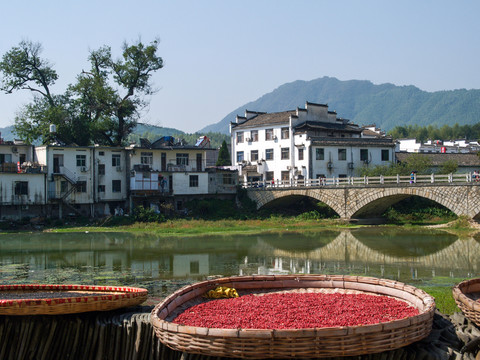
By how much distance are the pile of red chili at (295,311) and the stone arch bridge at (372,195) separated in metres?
28.8

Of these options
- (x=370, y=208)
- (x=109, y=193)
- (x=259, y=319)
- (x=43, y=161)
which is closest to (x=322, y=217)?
(x=370, y=208)

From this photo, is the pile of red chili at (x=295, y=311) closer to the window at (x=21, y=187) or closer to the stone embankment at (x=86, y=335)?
the stone embankment at (x=86, y=335)

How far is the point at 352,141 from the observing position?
53.0 metres

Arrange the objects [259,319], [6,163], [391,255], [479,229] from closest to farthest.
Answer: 1. [259,319]
2. [391,255]
3. [479,229]
4. [6,163]

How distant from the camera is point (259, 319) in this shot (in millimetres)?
9227

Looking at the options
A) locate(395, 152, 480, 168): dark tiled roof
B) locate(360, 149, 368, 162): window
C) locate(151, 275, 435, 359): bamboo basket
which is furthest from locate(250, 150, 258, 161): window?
locate(151, 275, 435, 359): bamboo basket

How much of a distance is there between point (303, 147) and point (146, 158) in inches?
552

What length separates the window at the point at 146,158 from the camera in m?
49.0

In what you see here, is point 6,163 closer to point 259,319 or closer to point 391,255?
point 391,255

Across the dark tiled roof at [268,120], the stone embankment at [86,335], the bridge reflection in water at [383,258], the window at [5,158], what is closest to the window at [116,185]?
the window at [5,158]

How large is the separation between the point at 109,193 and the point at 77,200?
287cm

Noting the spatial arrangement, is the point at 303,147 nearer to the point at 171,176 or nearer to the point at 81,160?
the point at 171,176

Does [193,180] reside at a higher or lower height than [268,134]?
lower

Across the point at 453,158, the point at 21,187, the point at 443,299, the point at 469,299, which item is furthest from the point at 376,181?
the point at 469,299
